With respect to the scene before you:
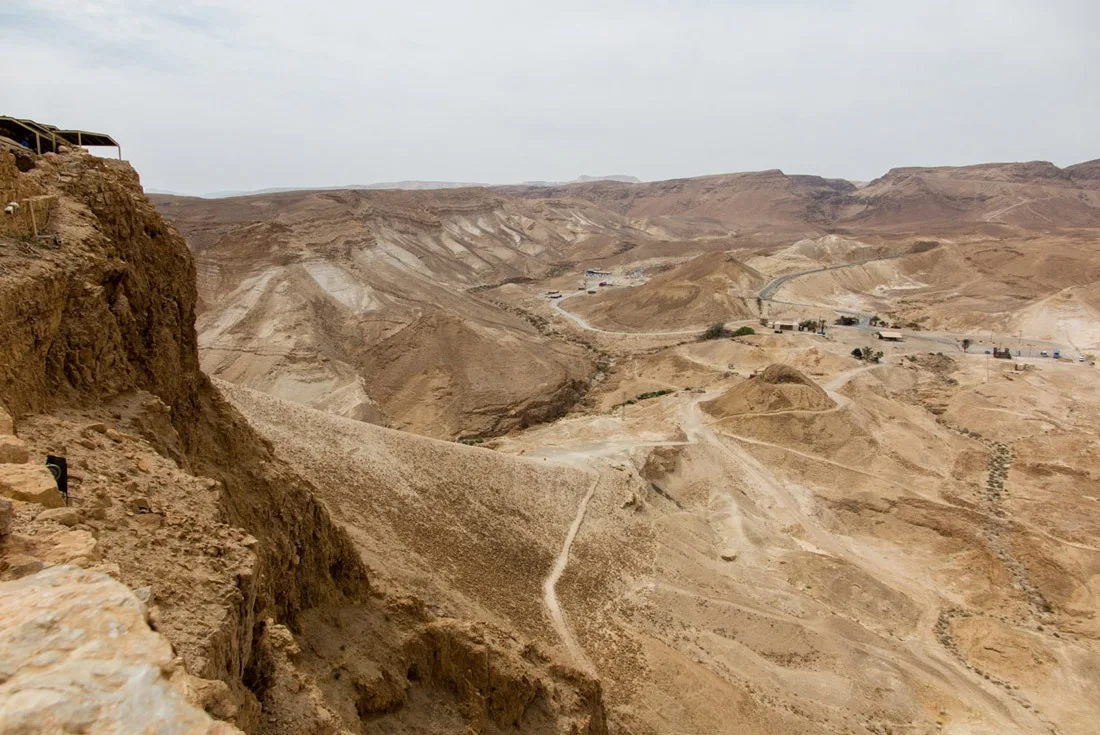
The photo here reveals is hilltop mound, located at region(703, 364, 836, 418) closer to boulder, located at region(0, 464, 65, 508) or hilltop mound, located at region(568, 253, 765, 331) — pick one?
hilltop mound, located at region(568, 253, 765, 331)

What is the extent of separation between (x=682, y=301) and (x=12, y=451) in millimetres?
66426

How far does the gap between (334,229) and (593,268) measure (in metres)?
42.2

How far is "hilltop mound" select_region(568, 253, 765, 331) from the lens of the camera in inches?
2635

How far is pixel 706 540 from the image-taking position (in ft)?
85.6

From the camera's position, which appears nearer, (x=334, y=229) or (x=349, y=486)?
(x=349, y=486)

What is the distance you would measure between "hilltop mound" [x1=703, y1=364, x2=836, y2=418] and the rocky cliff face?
90.8ft

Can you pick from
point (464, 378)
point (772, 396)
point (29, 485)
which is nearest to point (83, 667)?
point (29, 485)

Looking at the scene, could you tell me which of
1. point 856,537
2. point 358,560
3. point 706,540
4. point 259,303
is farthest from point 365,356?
point 358,560

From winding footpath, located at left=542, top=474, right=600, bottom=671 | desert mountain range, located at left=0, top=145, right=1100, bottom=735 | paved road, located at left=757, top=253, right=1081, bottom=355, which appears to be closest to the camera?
desert mountain range, located at left=0, top=145, right=1100, bottom=735

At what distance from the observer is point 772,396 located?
1505 inches

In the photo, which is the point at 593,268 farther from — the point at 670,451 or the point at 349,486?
the point at 349,486

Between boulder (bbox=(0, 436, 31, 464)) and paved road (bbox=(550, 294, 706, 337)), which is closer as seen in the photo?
boulder (bbox=(0, 436, 31, 464))

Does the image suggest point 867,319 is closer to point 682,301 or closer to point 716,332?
point 682,301

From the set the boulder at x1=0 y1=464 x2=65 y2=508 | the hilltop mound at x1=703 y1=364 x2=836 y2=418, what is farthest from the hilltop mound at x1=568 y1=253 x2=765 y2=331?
the boulder at x1=0 y1=464 x2=65 y2=508
